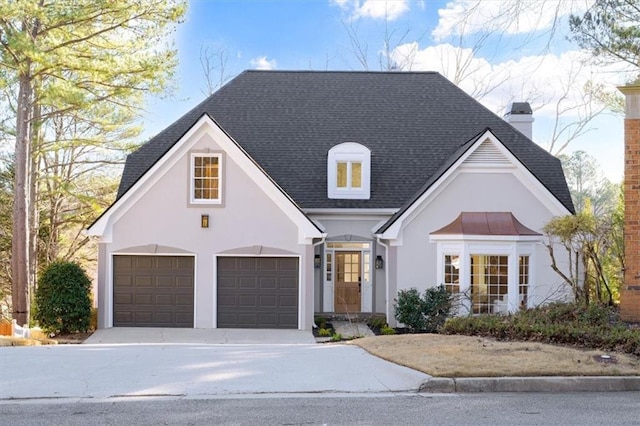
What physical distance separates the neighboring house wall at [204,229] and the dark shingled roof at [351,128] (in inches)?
98.9

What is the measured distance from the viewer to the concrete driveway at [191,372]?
30.4 feet

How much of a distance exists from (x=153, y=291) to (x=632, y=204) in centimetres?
1307

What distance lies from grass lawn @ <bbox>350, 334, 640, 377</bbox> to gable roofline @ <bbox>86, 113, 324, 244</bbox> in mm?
7452

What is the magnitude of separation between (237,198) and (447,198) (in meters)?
6.20

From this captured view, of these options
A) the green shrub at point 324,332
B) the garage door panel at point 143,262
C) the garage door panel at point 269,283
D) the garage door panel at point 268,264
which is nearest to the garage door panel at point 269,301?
the garage door panel at point 269,283

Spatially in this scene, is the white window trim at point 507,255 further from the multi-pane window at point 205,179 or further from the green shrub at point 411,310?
the multi-pane window at point 205,179

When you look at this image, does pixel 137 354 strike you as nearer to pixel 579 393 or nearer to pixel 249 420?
pixel 249 420

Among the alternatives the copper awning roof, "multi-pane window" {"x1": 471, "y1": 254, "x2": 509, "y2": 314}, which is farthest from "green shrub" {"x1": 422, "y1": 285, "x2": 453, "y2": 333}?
the copper awning roof

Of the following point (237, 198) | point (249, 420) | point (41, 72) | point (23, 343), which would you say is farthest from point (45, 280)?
point (249, 420)

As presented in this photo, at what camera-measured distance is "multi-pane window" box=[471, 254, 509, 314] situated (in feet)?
63.9

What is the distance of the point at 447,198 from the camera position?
2048 cm

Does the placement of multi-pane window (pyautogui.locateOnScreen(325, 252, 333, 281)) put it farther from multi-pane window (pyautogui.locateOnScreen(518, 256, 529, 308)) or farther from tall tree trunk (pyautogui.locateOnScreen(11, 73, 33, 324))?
tall tree trunk (pyautogui.locateOnScreen(11, 73, 33, 324))

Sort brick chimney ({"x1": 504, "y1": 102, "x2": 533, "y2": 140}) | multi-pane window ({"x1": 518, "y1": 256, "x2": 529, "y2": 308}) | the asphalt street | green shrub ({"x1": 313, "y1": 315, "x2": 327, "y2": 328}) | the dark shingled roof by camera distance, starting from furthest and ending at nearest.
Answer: brick chimney ({"x1": 504, "y1": 102, "x2": 533, "y2": 140})
the dark shingled roof
green shrub ({"x1": 313, "y1": 315, "x2": 327, "y2": 328})
multi-pane window ({"x1": 518, "y1": 256, "x2": 529, "y2": 308})
the asphalt street

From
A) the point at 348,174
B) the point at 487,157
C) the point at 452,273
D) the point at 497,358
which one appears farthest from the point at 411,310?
the point at 497,358
